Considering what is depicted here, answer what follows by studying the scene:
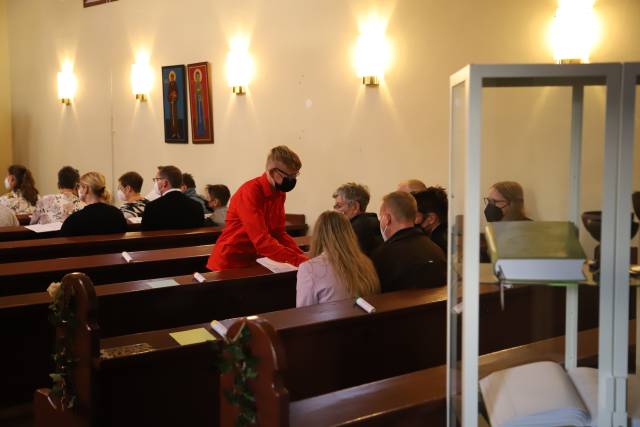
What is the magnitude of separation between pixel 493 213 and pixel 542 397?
48cm

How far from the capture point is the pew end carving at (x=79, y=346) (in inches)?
110

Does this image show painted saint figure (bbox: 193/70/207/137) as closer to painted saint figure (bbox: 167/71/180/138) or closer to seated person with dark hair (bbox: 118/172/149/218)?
painted saint figure (bbox: 167/71/180/138)

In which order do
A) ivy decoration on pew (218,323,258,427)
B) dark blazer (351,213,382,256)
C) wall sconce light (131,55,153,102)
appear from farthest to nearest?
wall sconce light (131,55,153,102) → dark blazer (351,213,382,256) → ivy decoration on pew (218,323,258,427)

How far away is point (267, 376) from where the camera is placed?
6.80ft

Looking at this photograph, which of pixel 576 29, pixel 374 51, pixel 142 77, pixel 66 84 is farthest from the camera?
pixel 66 84

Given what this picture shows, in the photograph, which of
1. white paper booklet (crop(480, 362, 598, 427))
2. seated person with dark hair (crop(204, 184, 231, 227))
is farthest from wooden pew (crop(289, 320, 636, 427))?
seated person with dark hair (crop(204, 184, 231, 227))

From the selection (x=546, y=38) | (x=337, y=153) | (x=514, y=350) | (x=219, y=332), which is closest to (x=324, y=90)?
(x=337, y=153)

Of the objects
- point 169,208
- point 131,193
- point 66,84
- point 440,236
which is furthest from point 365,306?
point 66,84

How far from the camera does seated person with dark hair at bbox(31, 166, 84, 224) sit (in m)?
7.29

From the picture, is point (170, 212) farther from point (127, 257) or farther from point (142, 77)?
point (142, 77)

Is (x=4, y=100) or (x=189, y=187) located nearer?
(x=189, y=187)

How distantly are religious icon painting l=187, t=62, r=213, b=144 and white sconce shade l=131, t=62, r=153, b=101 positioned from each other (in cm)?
95

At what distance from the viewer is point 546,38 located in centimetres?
532

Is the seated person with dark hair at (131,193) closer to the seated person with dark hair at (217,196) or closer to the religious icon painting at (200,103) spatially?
the seated person with dark hair at (217,196)
